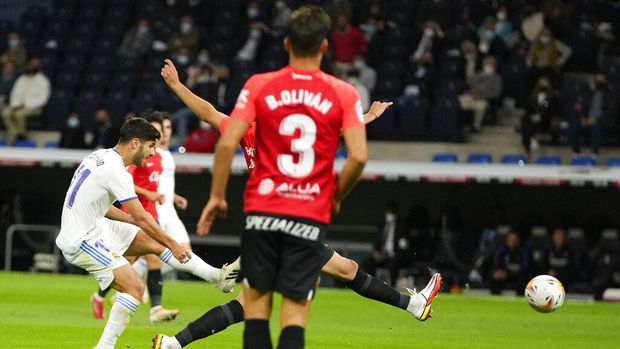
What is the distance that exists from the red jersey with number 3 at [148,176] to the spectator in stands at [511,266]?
9.35 metres

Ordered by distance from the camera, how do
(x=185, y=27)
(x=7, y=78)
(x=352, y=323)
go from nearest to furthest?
(x=352, y=323) < (x=7, y=78) < (x=185, y=27)

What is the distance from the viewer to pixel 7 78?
93.6 ft

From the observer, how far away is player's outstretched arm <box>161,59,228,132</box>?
951cm

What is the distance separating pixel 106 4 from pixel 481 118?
10.2 metres

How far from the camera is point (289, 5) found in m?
29.7

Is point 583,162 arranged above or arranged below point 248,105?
below

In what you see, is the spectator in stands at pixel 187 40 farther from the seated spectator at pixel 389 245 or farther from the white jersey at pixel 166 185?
the white jersey at pixel 166 185

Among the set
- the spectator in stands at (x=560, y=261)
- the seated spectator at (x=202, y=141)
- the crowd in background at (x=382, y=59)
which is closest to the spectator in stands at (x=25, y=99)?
the crowd in background at (x=382, y=59)

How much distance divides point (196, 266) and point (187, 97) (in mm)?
2496

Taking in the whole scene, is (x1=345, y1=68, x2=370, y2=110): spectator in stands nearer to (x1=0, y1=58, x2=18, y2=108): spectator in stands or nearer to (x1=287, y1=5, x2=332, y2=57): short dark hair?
(x1=0, y1=58, x2=18, y2=108): spectator in stands

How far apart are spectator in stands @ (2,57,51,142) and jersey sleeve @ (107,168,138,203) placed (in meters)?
17.3

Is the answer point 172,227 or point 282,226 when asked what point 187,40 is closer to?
point 172,227

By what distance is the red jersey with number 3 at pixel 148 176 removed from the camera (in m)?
14.7

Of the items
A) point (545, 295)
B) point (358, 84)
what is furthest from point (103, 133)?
point (545, 295)
